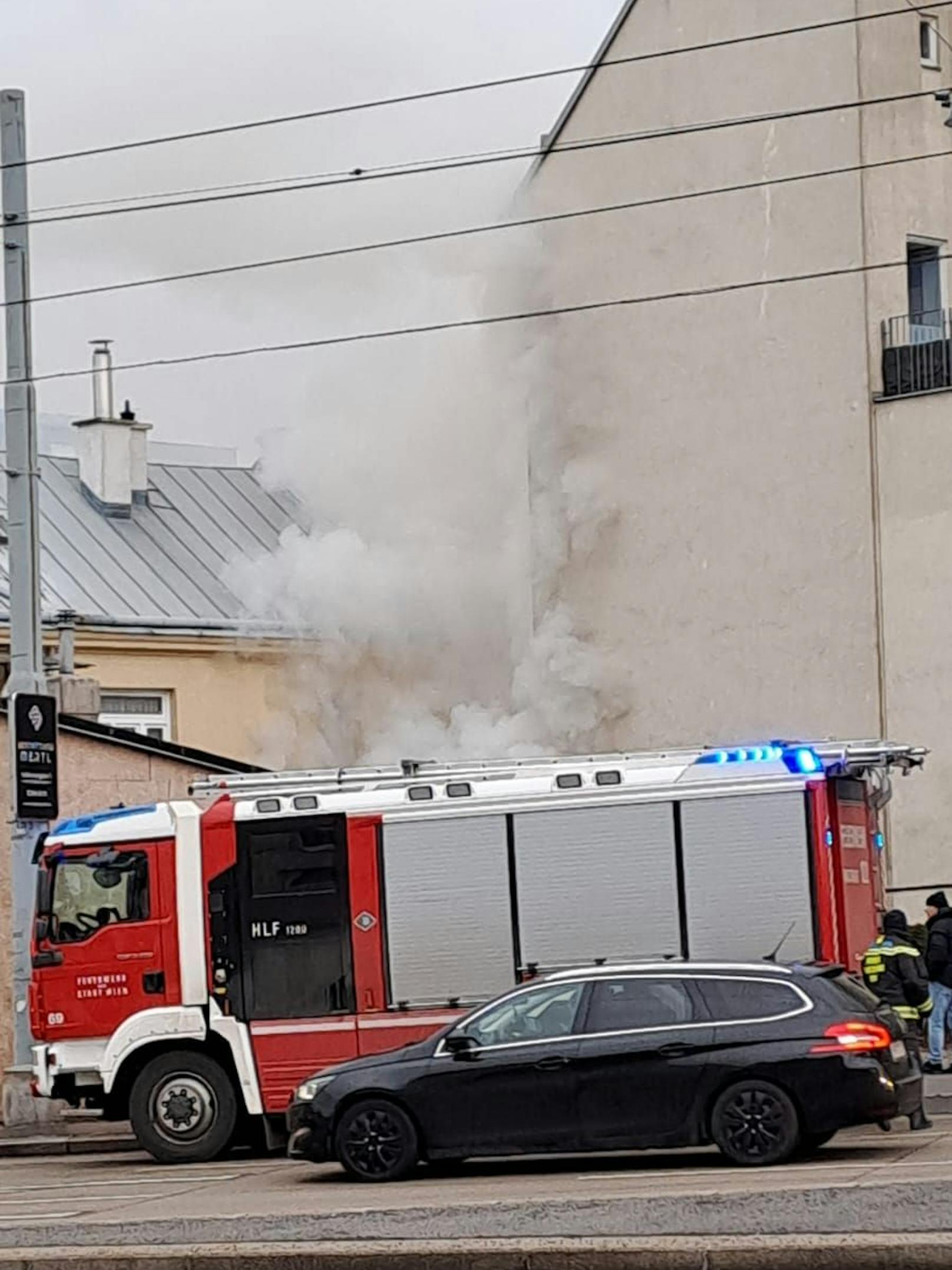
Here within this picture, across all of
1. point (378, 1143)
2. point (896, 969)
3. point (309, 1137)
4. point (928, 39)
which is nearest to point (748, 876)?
point (896, 969)

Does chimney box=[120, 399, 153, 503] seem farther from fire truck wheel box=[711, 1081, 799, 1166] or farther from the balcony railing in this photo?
fire truck wheel box=[711, 1081, 799, 1166]

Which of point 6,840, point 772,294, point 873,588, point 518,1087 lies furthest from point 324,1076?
point 772,294

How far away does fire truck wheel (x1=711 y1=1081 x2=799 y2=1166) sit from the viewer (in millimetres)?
17172

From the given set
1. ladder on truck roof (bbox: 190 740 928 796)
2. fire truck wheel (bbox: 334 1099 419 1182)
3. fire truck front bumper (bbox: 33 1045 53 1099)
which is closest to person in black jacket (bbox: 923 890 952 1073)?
ladder on truck roof (bbox: 190 740 928 796)

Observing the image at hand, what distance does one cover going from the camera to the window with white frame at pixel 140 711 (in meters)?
38.8

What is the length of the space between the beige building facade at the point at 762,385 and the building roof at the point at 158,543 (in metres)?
6.06

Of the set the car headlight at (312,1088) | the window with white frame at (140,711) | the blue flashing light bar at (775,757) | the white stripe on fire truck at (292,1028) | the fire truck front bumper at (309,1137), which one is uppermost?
the window with white frame at (140,711)

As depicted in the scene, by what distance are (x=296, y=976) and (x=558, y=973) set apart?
3.62 m

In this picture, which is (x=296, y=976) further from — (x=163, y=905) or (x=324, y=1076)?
(x=324, y=1076)

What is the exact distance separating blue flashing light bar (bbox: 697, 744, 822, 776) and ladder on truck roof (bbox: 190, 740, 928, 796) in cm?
6

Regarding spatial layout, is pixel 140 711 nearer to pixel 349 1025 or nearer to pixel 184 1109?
pixel 184 1109

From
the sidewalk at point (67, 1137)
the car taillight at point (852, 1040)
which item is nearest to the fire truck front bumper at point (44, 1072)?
the sidewalk at point (67, 1137)

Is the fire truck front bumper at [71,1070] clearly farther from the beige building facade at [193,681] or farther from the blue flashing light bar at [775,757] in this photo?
the beige building facade at [193,681]

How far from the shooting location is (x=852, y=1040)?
1728cm
